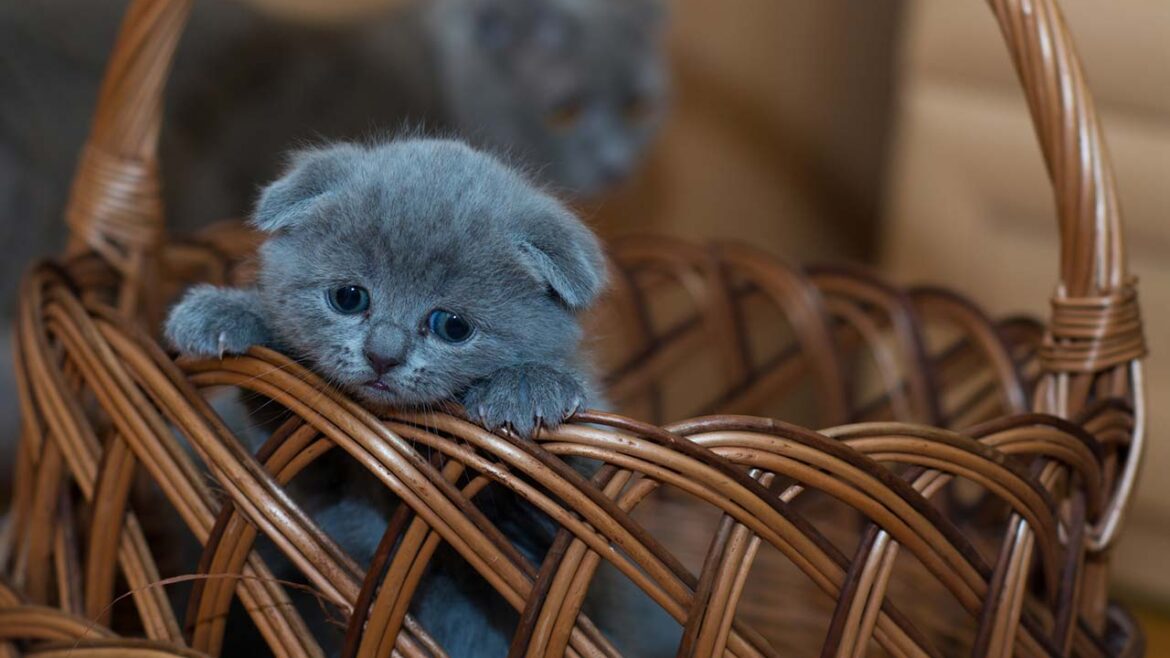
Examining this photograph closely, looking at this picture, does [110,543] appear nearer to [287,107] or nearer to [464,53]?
[287,107]

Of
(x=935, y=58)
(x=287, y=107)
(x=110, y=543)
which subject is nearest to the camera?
(x=110, y=543)

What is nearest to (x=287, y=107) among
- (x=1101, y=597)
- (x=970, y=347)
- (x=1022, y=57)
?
(x=970, y=347)

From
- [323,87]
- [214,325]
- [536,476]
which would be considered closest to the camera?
[536,476]

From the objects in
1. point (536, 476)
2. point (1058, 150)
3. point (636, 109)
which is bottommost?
point (536, 476)

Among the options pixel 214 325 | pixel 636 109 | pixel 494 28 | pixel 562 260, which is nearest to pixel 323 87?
pixel 494 28

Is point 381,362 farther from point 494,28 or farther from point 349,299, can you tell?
point 494,28

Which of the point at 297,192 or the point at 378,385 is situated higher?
the point at 297,192

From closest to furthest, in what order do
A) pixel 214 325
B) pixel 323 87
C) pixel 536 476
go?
pixel 536 476
pixel 214 325
pixel 323 87
